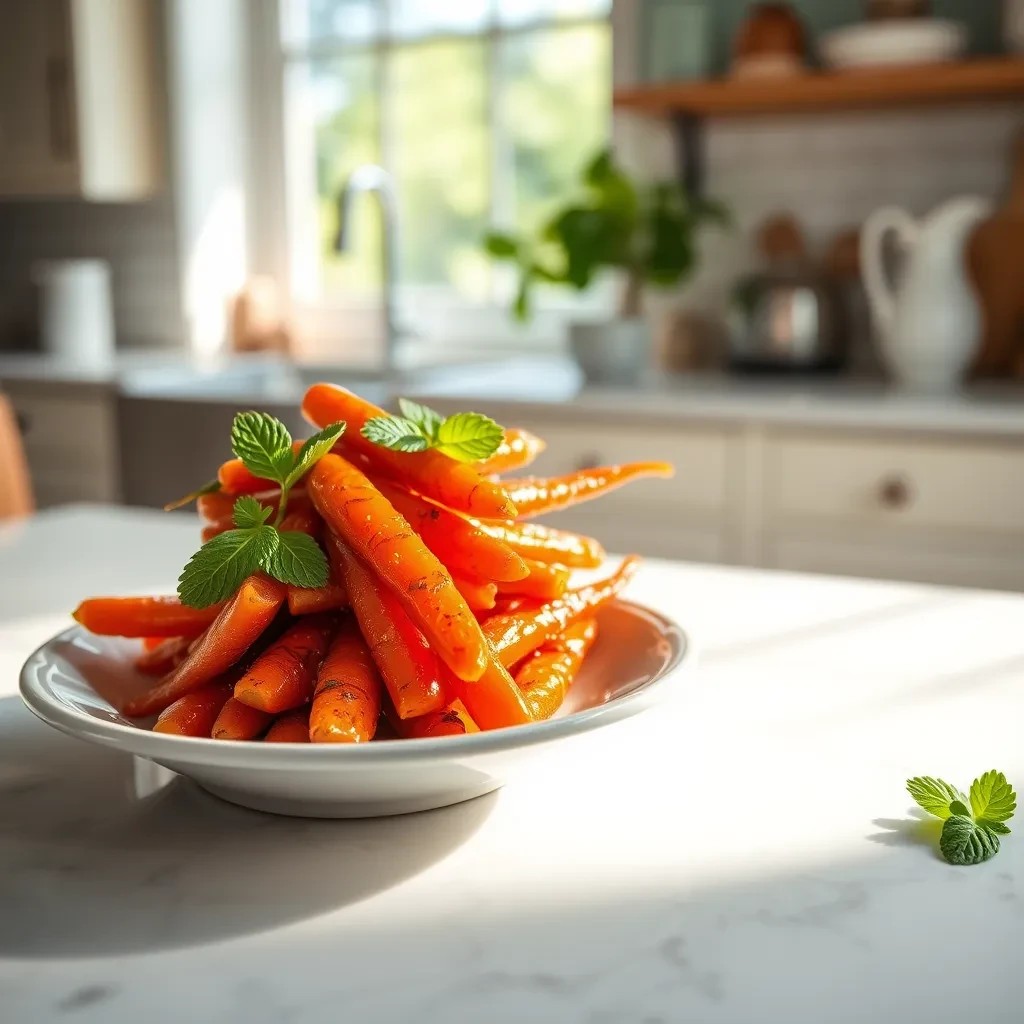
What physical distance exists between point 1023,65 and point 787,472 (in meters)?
0.85

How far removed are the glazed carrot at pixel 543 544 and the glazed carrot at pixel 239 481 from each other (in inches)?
5.6

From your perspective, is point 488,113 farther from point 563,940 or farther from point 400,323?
point 563,940

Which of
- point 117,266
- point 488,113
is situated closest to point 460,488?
point 488,113

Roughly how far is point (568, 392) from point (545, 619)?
73.3 inches

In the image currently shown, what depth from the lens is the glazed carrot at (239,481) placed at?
78 centimetres

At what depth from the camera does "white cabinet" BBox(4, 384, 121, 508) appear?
121 inches

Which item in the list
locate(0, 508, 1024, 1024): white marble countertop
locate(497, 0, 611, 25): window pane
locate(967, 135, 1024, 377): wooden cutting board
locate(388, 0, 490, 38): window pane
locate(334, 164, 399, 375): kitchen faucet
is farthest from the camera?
locate(388, 0, 490, 38): window pane

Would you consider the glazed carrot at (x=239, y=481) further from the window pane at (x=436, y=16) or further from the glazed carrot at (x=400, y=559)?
the window pane at (x=436, y=16)

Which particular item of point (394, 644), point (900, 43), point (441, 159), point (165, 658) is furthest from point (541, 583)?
point (441, 159)

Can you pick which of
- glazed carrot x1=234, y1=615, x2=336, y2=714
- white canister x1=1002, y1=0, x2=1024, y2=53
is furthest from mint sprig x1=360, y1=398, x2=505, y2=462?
white canister x1=1002, y1=0, x2=1024, y2=53

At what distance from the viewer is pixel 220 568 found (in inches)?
25.9

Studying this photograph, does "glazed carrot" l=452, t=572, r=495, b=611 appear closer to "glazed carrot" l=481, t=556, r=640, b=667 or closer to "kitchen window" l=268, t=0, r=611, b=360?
"glazed carrot" l=481, t=556, r=640, b=667

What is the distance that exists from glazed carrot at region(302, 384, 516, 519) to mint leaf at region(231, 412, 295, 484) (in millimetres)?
52

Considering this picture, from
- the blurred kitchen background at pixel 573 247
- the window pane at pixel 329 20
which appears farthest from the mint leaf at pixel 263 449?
the window pane at pixel 329 20
